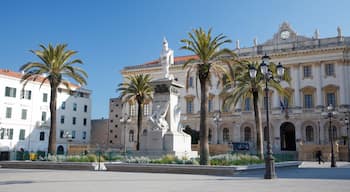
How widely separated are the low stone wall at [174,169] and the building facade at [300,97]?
31508 millimetres

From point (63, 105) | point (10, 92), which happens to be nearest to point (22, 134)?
point (10, 92)

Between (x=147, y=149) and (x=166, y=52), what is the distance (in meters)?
9.33

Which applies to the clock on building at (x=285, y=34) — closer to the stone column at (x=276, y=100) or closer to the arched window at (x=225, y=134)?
the stone column at (x=276, y=100)

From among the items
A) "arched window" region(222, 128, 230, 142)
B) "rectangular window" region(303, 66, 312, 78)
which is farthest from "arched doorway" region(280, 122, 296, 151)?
"arched window" region(222, 128, 230, 142)

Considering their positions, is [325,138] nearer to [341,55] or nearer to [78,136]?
[341,55]

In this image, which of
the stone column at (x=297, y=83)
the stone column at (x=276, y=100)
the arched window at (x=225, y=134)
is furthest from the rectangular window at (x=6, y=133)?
the stone column at (x=297, y=83)

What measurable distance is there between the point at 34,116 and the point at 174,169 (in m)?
42.4

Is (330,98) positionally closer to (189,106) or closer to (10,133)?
(189,106)

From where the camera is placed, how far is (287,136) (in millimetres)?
57406

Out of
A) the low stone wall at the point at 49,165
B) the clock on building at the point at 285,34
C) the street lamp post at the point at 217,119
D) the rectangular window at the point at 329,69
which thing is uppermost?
the clock on building at the point at 285,34

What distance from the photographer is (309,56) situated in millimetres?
54781

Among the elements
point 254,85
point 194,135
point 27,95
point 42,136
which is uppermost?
point 27,95

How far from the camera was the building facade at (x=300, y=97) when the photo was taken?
52.4 m

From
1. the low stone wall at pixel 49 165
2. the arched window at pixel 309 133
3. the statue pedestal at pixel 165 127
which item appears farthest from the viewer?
the arched window at pixel 309 133
